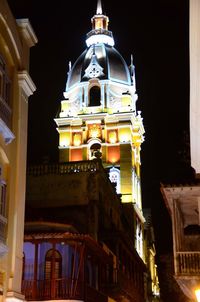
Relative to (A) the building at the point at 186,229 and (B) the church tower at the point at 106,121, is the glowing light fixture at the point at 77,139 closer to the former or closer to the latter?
(B) the church tower at the point at 106,121

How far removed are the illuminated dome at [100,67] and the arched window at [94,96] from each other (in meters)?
1.15

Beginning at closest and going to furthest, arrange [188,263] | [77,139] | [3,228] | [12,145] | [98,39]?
[3,228], [12,145], [188,263], [77,139], [98,39]

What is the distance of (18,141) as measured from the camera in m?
15.8

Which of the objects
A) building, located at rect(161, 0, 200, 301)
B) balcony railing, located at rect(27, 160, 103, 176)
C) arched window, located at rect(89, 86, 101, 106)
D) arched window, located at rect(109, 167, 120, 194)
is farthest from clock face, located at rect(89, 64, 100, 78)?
building, located at rect(161, 0, 200, 301)

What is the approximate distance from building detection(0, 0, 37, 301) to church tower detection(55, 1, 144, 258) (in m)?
34.3

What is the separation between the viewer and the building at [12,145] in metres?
14.4

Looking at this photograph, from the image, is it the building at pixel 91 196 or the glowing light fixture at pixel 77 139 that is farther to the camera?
the glowing light fixture at pixel 77 139

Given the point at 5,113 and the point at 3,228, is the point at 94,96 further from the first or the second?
the point at 3,228

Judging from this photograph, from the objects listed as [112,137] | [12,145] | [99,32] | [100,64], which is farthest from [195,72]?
[99,32]

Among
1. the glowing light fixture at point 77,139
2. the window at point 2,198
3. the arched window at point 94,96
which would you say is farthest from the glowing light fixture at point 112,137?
the window at point 2,198

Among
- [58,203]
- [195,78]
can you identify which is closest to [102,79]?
[58,203]

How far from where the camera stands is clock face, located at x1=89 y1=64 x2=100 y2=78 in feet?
183

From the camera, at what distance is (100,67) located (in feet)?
183

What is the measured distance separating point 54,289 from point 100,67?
123 feet
